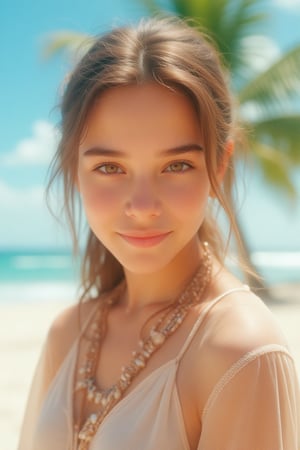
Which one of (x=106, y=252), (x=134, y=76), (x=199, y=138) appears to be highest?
(x=134, y=76)

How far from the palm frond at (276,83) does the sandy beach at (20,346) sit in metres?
4.03

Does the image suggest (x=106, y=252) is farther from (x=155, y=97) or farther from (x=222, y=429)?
Result: (x=222, y=429)

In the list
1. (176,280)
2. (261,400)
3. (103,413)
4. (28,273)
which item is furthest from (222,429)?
(28,273)

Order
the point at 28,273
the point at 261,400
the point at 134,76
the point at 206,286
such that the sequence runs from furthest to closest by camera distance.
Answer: the point at 28,273
the point at 206,286
the point at 134,76
the point at 261,400

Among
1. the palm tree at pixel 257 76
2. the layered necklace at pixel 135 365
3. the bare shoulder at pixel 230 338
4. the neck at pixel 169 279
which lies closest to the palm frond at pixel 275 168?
the palm tree at pixel 257 76

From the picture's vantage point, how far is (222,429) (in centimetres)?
135

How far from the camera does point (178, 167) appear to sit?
5.06 feet

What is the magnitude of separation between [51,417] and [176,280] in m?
0.51

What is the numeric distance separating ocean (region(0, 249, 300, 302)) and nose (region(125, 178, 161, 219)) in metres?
21.1

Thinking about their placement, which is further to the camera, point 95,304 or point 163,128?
point 95,304

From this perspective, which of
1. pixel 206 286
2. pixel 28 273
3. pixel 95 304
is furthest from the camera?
pixel 28 273

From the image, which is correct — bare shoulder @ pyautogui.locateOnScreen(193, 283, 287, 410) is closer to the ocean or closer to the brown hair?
the brown hair

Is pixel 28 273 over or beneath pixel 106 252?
over

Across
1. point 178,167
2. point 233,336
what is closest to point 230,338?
point 233,336
